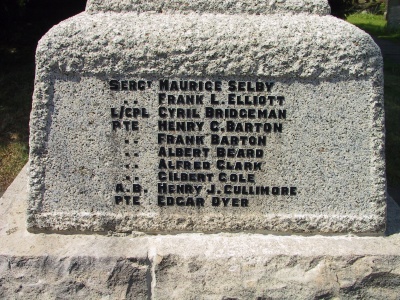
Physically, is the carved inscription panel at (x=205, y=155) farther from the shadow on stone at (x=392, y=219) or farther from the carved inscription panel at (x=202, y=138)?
the shadow on stone at (x=392, y=219)

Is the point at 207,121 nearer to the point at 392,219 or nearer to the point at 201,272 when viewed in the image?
the point at 201,272

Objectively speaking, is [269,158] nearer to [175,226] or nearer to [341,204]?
[341,204]

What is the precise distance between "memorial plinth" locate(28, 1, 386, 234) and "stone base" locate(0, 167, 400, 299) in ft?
0.59

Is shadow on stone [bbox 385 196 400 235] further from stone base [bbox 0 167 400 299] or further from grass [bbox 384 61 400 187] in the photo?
grass [bbox 384 61 400 187]

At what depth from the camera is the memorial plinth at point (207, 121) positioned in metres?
2.44

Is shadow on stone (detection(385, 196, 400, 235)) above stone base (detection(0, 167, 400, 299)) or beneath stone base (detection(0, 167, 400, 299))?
above

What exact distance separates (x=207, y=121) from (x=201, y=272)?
0.76m

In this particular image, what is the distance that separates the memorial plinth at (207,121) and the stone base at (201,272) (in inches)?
7.1

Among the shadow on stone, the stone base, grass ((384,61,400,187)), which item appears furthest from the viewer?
grass ((384,61,400,187))

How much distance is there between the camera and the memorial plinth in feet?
8.02

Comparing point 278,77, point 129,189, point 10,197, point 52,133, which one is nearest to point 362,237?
point 278,77

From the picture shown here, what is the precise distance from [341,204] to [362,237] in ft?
0.68

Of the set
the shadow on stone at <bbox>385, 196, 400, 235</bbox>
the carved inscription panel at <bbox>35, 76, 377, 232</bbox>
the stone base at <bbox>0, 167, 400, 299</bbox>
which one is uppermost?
the carved inscription panel at <bbox>35, 76, 377, 232</bbox>

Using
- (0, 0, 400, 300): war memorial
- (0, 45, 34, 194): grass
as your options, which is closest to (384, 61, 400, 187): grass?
(0, 0, 400, 300): war memorial
